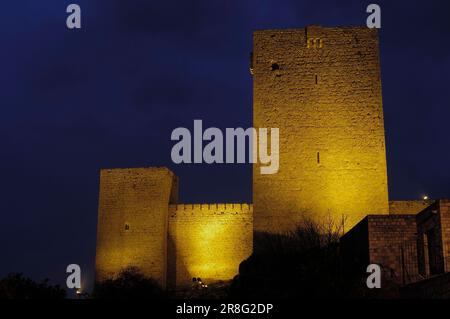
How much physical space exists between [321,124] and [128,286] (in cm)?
844

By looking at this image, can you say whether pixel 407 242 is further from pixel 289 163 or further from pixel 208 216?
pixel 208 216

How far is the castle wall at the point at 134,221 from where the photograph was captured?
25.2 meters

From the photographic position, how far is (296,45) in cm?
1884

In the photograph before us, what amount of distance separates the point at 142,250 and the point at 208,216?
8.40 feet

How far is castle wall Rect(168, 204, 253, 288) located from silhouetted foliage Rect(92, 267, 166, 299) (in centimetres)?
134

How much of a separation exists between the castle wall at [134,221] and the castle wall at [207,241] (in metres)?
0.43

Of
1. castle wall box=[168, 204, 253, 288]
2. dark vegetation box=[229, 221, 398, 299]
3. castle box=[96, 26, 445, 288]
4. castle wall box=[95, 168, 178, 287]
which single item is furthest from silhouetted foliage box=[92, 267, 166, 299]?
dark vegetation box=[229, 221, 398, 299]

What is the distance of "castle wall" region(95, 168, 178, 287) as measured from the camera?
82.7 feet

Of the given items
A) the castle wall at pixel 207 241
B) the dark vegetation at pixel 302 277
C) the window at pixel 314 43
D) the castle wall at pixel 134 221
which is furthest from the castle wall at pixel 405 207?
the dark vegetation at pixel 302 277

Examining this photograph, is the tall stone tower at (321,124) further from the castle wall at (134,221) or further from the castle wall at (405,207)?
the castle wall at (134,221)

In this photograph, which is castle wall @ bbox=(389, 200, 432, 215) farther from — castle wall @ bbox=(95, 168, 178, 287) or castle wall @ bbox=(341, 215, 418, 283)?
castle wall @ bbox=(341, 215, 418, 283)

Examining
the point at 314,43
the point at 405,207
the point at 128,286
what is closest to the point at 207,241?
the point at 128,286

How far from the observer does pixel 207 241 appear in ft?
83.8
